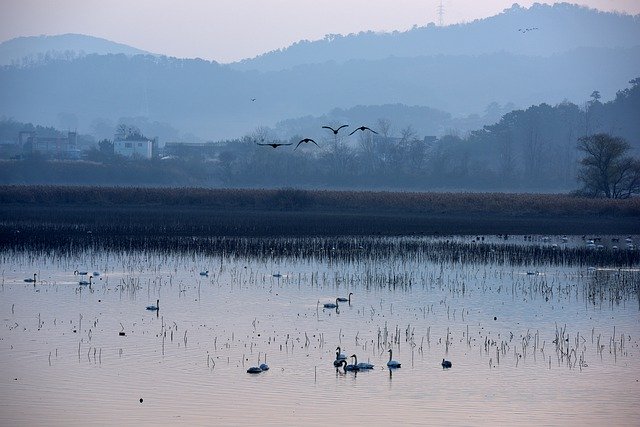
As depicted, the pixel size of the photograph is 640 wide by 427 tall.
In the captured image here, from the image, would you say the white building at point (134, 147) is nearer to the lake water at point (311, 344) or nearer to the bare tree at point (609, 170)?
the bare tree at point (609, 170)

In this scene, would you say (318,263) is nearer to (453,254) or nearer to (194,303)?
(453,254)

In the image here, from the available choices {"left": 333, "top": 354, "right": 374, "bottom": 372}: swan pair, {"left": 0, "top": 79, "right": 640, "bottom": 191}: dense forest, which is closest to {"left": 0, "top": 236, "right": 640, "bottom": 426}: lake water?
{"left": 333, "top": 354, "right": 374, "bottom": 372}: swan pair

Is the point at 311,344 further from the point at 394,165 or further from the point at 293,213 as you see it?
the point at 394,165

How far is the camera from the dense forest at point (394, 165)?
116562mm

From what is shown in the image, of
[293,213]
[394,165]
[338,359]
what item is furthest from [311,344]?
[394,165]

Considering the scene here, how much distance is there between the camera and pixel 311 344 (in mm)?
25484

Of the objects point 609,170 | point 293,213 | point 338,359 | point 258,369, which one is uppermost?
point 609,170

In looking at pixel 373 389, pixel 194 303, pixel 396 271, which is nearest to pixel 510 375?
pixel 373 389

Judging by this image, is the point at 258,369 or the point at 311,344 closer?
the point at 258,369

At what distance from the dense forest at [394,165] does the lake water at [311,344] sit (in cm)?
7397

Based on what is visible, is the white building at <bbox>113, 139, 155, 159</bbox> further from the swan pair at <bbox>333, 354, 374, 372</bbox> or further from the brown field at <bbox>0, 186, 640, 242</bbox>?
the swan pair at <bbox>333, 354, 374, 372</bbox>

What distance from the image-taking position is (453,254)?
44.2 meters

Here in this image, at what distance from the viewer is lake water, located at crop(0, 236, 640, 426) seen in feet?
66.7

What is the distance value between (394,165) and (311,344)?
98.2 metres
